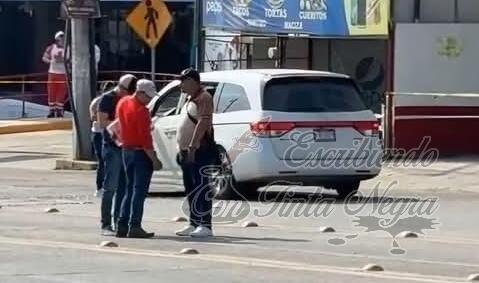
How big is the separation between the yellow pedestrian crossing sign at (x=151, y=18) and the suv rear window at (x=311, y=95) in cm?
797

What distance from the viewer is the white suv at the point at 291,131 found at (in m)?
18.9

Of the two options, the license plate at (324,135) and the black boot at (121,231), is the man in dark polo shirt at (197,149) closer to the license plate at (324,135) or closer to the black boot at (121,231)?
the black boot at (121,231)

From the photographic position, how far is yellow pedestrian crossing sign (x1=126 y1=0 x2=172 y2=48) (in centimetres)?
2689

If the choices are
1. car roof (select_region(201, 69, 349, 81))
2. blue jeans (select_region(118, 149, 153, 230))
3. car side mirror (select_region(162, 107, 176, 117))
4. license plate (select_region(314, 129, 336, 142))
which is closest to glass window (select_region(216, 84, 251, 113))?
car roof (select_region(201, 69, 349, 81))

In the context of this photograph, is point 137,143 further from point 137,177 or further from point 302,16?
point 302,16

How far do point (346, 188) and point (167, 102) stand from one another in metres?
2.83

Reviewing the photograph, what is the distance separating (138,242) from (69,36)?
11817mm

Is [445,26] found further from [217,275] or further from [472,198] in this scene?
[217,275]

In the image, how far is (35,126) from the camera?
107 ft

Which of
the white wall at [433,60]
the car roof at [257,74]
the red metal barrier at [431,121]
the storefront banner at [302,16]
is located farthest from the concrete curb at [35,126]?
the car roof at [257,74]

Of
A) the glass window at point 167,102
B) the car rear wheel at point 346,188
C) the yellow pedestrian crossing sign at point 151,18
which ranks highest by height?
the yellow pedestrian crossing sign at point 151,18

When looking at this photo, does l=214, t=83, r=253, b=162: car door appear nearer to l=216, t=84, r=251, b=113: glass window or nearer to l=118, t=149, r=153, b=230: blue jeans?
l=216, t=84, r=251, b=113: glass window

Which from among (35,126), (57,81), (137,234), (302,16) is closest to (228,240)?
(137,234)

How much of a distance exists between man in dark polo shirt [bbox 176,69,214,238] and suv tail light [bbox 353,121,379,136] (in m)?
4.52
